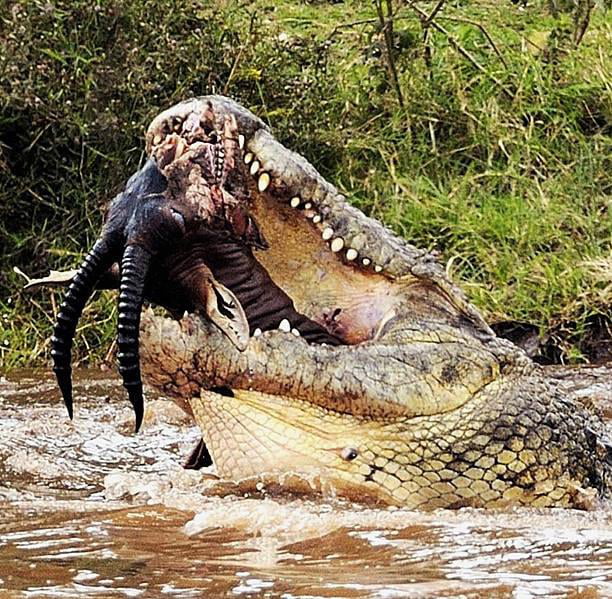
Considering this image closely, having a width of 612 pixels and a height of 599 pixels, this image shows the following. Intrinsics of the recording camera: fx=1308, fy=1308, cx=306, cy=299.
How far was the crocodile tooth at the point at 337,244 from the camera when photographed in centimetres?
306

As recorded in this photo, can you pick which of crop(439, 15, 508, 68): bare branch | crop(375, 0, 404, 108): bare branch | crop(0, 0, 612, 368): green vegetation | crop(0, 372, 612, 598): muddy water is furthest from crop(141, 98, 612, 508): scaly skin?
crop(439, 15, 508, 68): bare branch

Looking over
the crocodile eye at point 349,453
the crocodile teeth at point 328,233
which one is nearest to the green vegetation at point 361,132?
the crocodile teeth at point 328,233

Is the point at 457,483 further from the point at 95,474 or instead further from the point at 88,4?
the point at 88,4

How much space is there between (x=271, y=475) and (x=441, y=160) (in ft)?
17.4

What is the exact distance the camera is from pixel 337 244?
3.07 metres

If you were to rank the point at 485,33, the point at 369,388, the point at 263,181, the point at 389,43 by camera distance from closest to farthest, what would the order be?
the point at 369,388 < the point at 263,181 < the point at 389,43 < the point at 485,33

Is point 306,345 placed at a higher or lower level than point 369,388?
higher

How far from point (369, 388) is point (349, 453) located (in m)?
0.15

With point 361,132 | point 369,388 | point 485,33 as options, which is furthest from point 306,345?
point 485,33

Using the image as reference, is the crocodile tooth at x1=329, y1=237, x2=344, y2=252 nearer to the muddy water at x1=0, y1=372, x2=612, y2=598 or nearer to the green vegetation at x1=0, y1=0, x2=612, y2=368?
the muddy water at x1=0, y1=372, x2=612, y2=598

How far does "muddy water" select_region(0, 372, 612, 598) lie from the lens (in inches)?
73.6

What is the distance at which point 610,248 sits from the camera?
23.0 feet

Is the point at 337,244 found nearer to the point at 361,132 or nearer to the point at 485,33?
the point at 361,132

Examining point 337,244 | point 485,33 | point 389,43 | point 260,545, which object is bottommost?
point 260,545
